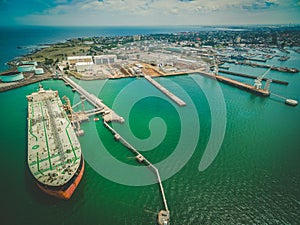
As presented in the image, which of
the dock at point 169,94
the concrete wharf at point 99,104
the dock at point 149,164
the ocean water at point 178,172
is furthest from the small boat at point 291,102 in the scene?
the concrete wharf at point 99,104

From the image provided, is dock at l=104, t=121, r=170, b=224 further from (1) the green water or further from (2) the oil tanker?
(2) the oil tanker

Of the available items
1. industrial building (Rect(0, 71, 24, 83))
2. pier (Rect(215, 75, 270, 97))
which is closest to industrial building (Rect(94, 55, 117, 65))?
industrial building (Rect(0, 71, 24, 83))

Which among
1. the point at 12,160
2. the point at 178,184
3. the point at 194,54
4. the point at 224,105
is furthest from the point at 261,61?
the point at 12,160

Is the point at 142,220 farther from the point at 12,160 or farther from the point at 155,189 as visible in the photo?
the point at 12,160

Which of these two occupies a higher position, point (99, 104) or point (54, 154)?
point (99, 104)

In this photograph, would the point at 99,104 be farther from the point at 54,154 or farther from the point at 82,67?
the point at 82,67

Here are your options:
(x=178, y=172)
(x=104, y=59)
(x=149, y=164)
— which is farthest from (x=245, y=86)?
(x=104, y=59)
